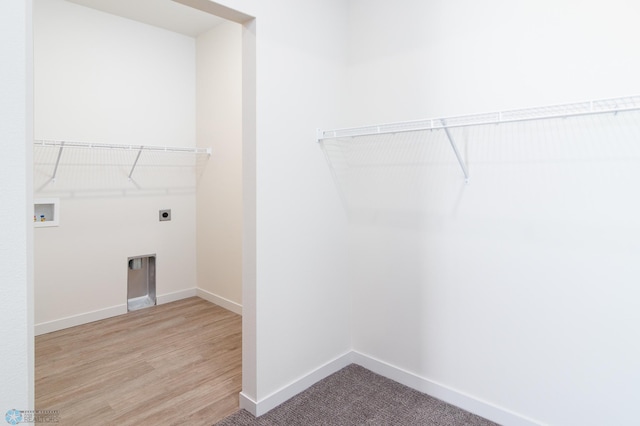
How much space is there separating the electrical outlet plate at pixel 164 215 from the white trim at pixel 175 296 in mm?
770

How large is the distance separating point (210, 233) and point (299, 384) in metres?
2.02

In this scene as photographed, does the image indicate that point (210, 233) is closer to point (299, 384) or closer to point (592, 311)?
point (299, 384)

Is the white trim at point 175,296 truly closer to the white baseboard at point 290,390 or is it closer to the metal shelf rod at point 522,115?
the white baseboard at point 290,390

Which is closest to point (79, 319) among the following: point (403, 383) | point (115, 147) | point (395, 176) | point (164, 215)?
point (164, 215)

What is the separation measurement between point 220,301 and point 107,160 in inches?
66.2

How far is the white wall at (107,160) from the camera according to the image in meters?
2.95

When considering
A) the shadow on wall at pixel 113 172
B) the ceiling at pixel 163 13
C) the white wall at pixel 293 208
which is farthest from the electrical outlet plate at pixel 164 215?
the white wall at pixel 293 208

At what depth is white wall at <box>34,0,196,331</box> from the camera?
295 cm

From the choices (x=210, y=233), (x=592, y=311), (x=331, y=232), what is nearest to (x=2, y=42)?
(x=331, y=232)

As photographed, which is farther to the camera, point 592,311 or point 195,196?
point 195,196

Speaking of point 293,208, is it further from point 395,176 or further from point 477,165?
point 477,165

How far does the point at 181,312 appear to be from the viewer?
11.3 ft

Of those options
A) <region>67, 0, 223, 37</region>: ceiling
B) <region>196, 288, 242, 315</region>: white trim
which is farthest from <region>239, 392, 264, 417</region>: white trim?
<region>67, 0, 223, 37</region>: ceiling

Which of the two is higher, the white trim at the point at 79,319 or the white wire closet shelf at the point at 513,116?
the white wire closet shelf at the point at 513,116
